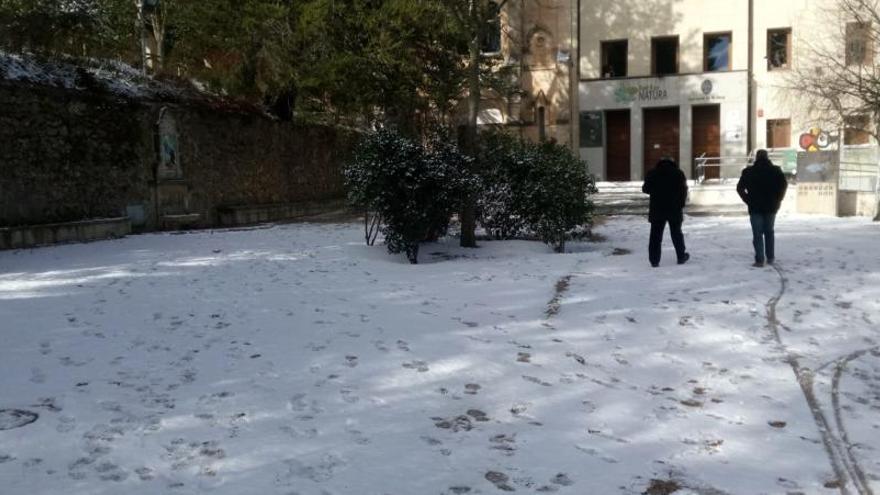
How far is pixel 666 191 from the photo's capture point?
10344 millimetres

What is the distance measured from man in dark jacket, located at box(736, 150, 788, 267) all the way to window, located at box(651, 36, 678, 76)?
24.1 m

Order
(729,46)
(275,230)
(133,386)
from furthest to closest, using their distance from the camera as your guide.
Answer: (729,46)
(275,230)
(133,386)

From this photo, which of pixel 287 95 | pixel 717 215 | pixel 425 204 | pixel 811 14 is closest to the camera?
pixel 425 204

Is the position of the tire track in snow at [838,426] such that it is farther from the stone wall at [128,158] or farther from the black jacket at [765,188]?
the stone wall at [128,158]

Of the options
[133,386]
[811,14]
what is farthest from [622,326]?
[811,14]

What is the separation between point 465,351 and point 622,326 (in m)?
1.80

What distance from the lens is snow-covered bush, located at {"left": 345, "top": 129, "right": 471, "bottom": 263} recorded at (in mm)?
10805

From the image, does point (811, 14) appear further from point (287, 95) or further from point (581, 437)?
→ point (581, 437)

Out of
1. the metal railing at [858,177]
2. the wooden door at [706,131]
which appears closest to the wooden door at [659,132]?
the wooden door at [706,131]

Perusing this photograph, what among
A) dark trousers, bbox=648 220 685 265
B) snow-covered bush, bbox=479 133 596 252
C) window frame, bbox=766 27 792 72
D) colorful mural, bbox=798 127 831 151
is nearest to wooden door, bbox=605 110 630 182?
window frame, bbox=766 27 792 72

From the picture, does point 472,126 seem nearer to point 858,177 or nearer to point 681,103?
point 858,177

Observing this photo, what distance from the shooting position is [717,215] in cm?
1872

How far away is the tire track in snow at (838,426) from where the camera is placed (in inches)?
160

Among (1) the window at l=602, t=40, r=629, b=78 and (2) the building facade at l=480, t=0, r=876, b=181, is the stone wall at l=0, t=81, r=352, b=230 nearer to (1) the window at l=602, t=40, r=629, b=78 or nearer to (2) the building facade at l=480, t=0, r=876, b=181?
(2) the building facade at l=480, t=0, r=876, b=181
